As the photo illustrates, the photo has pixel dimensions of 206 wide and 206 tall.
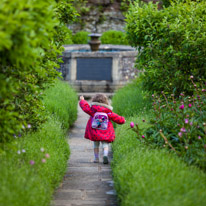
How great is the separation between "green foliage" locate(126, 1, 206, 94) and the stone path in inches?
79.8

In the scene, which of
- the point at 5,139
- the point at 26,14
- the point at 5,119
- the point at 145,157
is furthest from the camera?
the point at 145,157

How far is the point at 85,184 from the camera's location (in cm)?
518

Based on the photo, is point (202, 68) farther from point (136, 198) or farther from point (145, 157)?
point (136, 198)

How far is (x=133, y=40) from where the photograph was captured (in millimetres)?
8539

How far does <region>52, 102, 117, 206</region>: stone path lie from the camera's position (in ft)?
15.0

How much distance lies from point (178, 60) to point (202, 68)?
0.49 metres

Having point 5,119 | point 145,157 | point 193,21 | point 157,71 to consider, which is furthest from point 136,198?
point 193,21

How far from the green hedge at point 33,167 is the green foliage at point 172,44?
7.55ft


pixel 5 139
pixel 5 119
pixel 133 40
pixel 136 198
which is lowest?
pixel 136 198

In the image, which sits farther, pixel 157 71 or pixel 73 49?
pixel 73 49

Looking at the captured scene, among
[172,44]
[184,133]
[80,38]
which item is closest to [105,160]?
[184,133]

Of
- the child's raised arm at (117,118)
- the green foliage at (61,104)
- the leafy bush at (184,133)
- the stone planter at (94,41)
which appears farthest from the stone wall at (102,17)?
the leafy bush at (184,133)

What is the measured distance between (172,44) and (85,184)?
3806 millimetres

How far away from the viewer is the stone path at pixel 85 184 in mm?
4562
